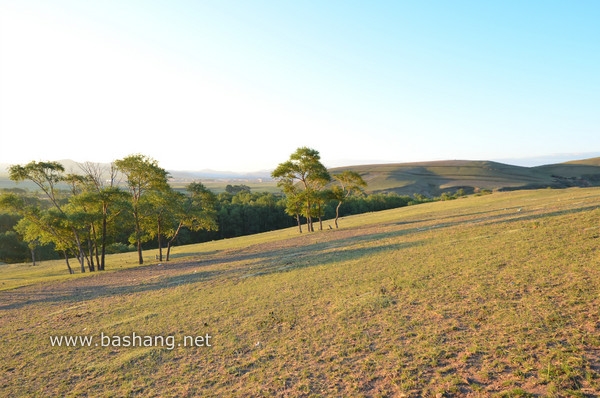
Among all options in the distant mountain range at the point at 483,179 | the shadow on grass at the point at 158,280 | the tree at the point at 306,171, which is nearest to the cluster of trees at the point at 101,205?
the shadow on grass at the point at 158,280

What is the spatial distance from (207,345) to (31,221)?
115 feet

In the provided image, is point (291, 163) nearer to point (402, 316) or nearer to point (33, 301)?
point (33, 301)

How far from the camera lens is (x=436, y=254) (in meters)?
19.7

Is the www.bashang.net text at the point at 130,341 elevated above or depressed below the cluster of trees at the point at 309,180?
below

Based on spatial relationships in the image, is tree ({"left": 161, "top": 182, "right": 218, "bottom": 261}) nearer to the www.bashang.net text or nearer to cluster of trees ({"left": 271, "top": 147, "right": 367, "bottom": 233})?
cluster of trees ({"left": 271, "top": 147, "right": 367, "bottom": 233})

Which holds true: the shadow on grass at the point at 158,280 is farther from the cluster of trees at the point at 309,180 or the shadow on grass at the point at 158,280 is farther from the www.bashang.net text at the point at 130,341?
the cluster of trees at the point at 309,180

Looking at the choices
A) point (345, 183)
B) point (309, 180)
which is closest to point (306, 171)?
point (309, 180)

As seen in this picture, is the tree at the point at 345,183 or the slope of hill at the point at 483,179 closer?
the tree at the point at 345,183

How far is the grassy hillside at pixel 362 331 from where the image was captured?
785 cm

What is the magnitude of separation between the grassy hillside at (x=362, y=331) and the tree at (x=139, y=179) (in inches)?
783

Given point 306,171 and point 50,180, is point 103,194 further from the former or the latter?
point 306,171

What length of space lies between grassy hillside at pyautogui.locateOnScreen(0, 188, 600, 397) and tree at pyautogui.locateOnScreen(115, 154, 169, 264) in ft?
65.3

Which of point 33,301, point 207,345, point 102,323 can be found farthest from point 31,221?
point 207,345

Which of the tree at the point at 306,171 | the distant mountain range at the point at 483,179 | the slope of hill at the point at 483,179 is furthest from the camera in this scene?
the slope of hill at the point at 483,179
